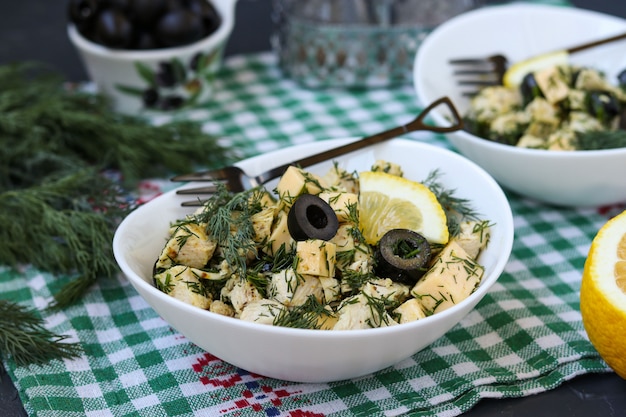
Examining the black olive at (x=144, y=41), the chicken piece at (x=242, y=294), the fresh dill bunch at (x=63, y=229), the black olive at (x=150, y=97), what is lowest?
the fresh dill bunch at (x=63, y=229)

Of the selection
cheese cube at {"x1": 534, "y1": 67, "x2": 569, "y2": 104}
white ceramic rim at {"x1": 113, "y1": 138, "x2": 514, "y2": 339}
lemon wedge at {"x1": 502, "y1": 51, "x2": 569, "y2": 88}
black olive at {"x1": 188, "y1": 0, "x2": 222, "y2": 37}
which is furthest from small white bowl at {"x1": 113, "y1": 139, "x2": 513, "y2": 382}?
black olive at {"x1": 188, "y1": 0, "x2": 222, "y2": 37}

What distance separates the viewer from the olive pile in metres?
1.75

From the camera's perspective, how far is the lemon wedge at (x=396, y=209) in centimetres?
114

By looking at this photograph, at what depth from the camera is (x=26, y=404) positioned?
106 centimetres

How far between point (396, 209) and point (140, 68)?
0.89 meters

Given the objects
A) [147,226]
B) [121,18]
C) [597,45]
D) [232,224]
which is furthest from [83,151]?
[597,45]

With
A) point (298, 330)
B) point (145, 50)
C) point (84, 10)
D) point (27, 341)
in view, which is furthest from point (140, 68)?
point (298, 330)

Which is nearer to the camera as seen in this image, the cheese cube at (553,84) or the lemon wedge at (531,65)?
the cheese cube at (553,84)

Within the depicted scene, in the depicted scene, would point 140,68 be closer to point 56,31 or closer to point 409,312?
point 56,31

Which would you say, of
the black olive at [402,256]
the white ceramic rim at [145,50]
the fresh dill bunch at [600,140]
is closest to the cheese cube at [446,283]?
the black olive at [402,256]

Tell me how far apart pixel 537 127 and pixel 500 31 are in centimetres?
47

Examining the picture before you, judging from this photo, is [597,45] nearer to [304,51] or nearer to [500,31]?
[500,31]

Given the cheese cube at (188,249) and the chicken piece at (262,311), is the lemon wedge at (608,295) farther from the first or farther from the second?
the cheese cube at (188,249)

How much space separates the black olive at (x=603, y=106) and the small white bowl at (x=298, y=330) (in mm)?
405
